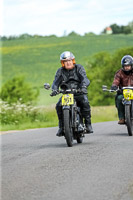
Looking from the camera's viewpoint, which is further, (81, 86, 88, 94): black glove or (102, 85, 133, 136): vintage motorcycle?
(102, 85, 133, 136): vintage motorcycle

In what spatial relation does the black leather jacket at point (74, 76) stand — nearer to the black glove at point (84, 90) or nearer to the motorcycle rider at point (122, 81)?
the black glove at point (84, 90)

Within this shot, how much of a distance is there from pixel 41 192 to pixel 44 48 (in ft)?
236

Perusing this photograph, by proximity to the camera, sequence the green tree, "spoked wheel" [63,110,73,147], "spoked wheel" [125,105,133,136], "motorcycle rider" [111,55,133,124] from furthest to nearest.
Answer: the green tree < "motorcycle rider" [111,55,133,124] < "spoked wheel" [125,105,133,136] < "spoked wheel" [63,110,73,147]

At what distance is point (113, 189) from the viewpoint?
21.6 ft

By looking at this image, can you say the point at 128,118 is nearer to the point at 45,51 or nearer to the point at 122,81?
the point at 122,81

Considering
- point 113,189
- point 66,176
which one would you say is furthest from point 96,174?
point 113,189

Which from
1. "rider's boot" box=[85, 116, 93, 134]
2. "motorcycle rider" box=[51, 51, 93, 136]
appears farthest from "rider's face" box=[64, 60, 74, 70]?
"rider's boot" box=[85, 116, 93, 134]

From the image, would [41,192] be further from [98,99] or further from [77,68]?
[98,99]

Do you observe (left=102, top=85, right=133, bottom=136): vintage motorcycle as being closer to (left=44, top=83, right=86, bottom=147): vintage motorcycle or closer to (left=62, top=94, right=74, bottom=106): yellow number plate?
(left=44, top=83, right=86, bottom=147): vintage motorcycle

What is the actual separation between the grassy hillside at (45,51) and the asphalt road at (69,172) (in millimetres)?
50076

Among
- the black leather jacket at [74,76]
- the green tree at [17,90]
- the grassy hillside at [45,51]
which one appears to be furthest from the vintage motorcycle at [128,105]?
the grassy hillside at [45,51]

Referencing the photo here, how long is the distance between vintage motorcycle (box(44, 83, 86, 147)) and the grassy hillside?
4910cm

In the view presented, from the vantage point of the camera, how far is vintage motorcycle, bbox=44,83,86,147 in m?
10.8

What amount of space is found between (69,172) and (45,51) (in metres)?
69.4
